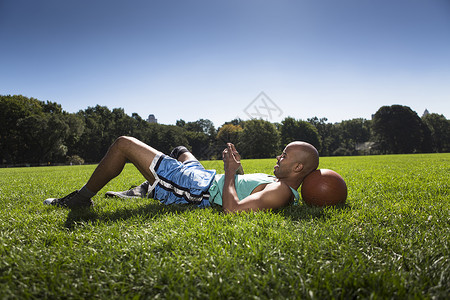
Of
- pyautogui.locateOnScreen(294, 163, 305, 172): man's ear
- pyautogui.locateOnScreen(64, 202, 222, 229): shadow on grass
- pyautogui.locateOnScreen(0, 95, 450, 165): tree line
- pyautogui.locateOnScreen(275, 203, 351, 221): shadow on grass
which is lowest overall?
pyautogui.locateOnScreen(64, 202, 222, 229): shadow on grass

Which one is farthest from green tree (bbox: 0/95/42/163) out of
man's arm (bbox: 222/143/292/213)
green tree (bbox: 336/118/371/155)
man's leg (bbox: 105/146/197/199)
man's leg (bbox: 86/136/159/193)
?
green tree (bbox: 336/118/371/155)

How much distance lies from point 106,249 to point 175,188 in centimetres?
162

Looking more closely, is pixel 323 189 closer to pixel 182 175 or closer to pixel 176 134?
pixel 182 175

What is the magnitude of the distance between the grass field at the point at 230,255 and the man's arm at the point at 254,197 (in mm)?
214

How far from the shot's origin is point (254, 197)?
3.38 meters

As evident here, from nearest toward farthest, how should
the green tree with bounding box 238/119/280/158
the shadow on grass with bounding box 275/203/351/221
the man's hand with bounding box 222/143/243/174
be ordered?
the shadow on grass with bounding box 275/203/351/221, the man's hand with bounding box 222/143/243/174, the green tree with bounding box 238/119/280/158

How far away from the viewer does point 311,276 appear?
1808 mm

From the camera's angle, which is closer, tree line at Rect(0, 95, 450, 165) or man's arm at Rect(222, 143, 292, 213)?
man's arm at Rect(222, 143, 292, 213)

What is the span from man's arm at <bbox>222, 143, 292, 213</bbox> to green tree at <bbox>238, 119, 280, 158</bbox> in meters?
41.2

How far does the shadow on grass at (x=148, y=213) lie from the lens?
3.22m

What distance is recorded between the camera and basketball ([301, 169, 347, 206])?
3.78 meters

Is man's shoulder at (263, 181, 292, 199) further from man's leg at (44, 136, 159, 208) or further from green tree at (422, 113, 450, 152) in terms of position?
green tree at (422, 113, 450, 152)

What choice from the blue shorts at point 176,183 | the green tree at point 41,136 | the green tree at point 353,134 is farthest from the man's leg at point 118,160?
the green tree at point 353,134

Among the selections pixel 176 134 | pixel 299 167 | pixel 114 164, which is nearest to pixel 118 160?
pixel 114 164
